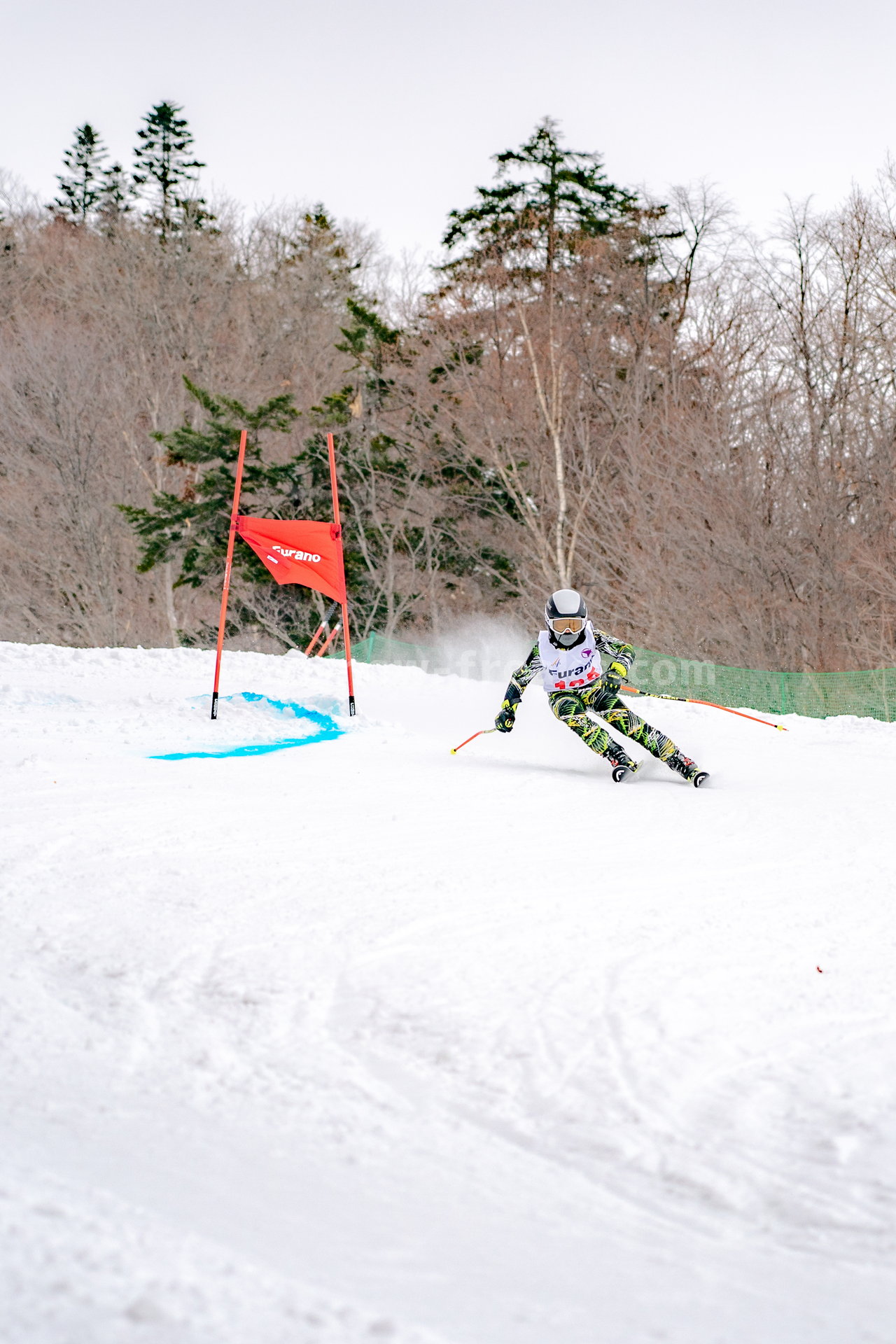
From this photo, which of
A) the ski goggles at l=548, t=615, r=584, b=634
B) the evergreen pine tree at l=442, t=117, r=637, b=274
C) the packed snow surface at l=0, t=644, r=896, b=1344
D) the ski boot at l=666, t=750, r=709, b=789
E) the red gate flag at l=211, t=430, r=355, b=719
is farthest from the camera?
the evergreen pine tree at l=442, t=117, r=637, b=274

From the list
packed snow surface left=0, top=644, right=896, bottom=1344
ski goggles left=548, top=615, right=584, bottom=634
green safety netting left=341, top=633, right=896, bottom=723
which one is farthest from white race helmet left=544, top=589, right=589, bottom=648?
green safety netting left=341, top=633, right=896, bottom=723

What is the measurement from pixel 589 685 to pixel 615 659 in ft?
1.33

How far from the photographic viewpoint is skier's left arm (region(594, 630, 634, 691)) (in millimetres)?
8242

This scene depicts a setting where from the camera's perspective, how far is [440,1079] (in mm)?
2777

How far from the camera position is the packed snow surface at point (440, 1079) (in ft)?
6.03

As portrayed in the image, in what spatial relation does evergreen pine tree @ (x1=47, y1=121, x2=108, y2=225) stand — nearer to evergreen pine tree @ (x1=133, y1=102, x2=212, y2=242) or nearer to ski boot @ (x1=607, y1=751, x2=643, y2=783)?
evergreen pine tree @ (x1=133, y1=102, x2=212, y2=242)

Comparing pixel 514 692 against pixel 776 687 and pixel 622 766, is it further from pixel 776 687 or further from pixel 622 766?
pixel 776 687

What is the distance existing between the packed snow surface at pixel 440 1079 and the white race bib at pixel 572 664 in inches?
79.8

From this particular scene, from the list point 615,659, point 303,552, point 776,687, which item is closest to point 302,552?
point 303,552

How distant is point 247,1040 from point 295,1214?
3.06ft

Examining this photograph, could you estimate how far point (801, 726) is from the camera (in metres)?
11.1

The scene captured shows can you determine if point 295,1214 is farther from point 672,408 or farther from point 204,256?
point 204,256

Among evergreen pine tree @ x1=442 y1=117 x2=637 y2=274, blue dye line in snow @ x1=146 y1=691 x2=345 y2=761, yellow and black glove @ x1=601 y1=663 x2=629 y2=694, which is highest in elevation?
evergreen pine tree @ x1=442 y1=117 x2=637 y2=274

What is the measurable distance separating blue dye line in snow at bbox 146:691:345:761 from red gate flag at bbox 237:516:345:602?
1.25 m
